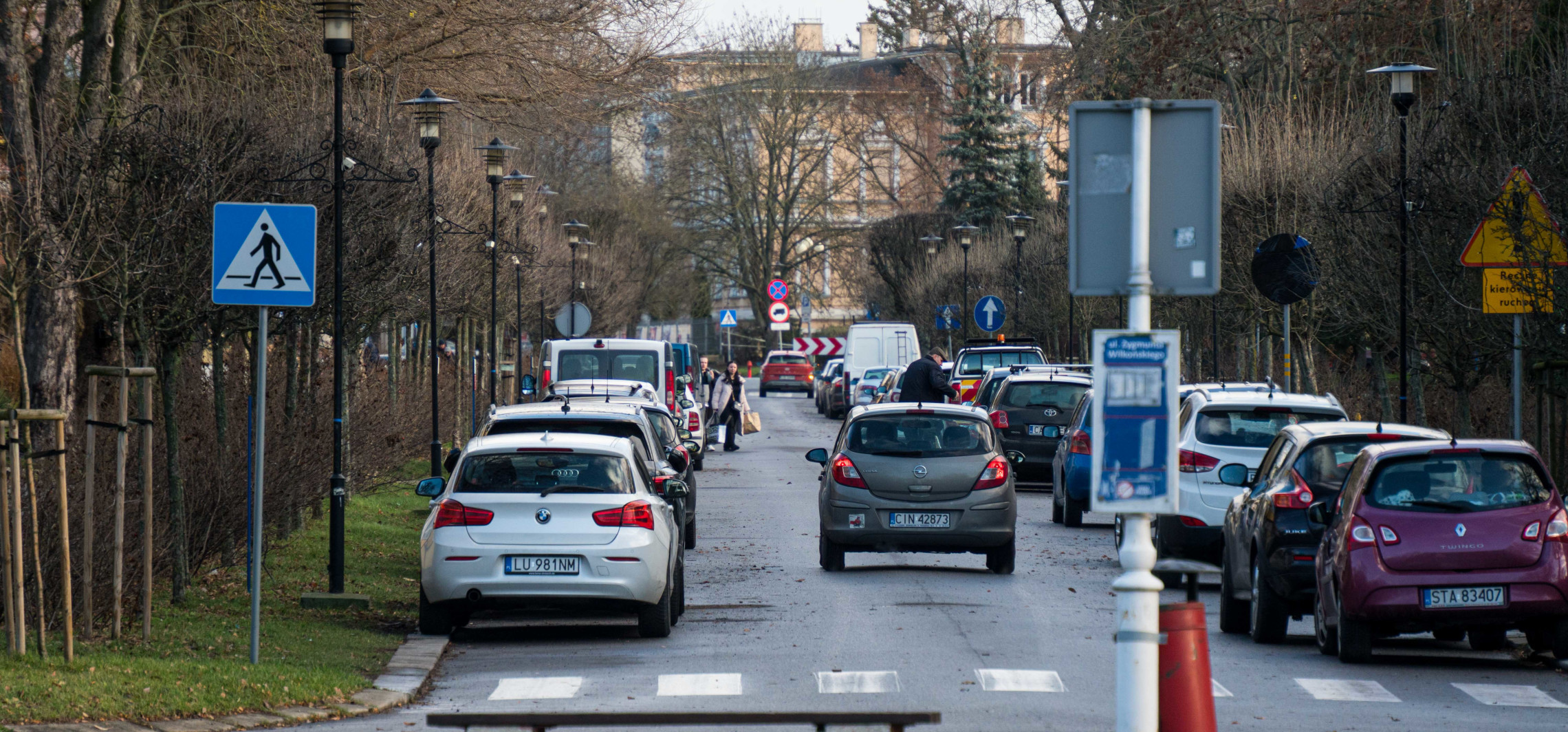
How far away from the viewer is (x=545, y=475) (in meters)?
13.3

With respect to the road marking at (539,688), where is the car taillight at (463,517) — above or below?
above

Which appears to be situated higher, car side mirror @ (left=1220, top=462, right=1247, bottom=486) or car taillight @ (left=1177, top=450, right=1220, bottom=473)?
car side mirror @ (left=1220, top=462, right=1247, bottom=486)

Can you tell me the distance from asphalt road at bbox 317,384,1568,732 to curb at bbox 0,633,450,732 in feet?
0.58

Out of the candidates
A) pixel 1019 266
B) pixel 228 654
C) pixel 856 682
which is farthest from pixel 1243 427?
pixel 1019 266

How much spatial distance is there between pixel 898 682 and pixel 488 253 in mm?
26373

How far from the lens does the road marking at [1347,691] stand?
10.5 meters

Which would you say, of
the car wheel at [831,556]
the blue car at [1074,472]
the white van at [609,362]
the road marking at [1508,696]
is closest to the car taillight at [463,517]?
the car wheel at [831,556]

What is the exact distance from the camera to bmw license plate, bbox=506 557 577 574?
42.4 feet

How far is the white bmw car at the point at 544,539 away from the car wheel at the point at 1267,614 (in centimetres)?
397

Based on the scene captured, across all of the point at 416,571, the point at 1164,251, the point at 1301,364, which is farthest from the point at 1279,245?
the point at 1164,251

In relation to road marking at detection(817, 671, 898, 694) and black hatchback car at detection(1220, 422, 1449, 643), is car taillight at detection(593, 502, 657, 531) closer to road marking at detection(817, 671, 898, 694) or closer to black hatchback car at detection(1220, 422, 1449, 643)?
road marking at detection(817, 671, 898, 694)

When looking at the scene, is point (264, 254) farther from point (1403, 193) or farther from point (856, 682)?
point (1403, 193)

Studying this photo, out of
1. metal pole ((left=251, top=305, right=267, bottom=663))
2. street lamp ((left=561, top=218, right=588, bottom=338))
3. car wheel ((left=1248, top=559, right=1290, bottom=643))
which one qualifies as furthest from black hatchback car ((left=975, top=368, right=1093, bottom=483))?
metal pole ((left=251, top=305, right=267, bottom=663))

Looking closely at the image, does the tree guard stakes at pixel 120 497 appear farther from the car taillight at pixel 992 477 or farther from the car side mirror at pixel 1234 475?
the car taillight at pixel 992 477
